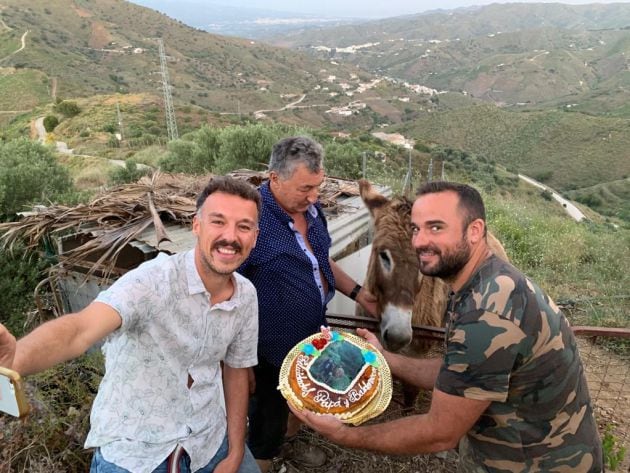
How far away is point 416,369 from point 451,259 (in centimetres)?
100

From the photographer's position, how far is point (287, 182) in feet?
9.73

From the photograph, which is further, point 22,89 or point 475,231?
point 22,89

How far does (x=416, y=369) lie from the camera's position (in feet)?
9.11

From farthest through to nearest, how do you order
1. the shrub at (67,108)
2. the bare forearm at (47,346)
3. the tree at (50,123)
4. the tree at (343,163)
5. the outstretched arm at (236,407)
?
the shrub at (67,108), the tree at (50,123), the tree at (343,163), the outstretched arm at (236,407), the bare forearm at (47,346)

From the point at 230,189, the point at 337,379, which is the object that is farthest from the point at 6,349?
the point at 337,379

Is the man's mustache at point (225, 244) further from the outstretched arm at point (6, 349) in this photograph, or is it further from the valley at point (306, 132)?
the valley at point (306, 132)

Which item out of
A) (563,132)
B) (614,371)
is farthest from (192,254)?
(563,132)

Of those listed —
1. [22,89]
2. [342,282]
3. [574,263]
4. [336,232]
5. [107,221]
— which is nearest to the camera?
[342,282]

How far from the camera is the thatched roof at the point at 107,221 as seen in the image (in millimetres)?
4758

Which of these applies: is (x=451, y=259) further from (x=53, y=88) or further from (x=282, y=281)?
(x=53, y=88)

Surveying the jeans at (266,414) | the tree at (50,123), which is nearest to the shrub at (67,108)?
the tree at (50,123)

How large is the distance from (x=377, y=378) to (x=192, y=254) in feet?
3.91

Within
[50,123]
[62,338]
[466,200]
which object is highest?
[466,200]

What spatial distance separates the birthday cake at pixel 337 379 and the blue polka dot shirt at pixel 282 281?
1.71 feet
